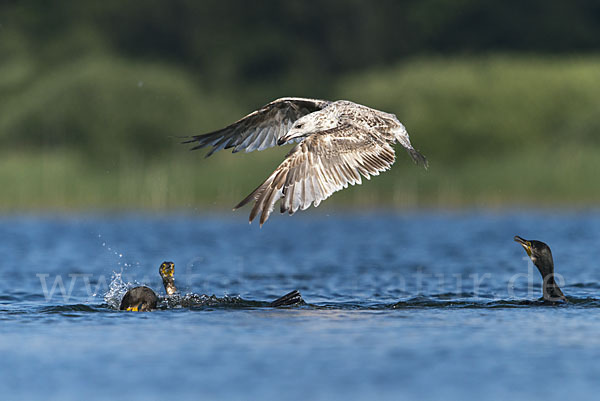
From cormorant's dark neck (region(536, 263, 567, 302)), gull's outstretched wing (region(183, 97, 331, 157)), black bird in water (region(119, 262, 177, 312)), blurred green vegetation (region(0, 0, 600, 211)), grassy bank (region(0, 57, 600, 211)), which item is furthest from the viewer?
blurred green vegetation (region(0, 0, 600, 211))

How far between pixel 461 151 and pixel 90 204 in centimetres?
953

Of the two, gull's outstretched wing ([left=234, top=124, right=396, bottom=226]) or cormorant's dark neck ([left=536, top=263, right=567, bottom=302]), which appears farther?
cormorant's dark neck ([left=536, top=263, right=567, bottom=302])

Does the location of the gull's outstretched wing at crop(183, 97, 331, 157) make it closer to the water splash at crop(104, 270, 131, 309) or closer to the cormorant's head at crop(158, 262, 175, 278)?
the cormorant's head at crop(158, 262, 175, 278)

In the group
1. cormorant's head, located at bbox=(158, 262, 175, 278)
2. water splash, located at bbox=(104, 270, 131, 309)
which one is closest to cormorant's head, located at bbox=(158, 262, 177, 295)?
cormorant's head, located at bbox=(158, 262, 175, 278)

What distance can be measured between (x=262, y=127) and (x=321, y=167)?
2708 mm

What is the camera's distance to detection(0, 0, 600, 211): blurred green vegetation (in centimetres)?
2614

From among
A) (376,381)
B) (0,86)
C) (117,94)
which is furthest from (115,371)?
(0,86)

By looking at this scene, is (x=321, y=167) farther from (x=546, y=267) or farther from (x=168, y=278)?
(x=546, y=267)

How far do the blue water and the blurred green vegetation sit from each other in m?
6.14

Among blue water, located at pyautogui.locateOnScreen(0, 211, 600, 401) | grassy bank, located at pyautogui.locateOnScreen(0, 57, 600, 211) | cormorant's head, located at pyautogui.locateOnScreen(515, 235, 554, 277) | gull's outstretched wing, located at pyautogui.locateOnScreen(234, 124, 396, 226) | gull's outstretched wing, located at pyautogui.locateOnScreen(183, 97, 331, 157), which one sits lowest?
blue water, located at pyautogui.locateOnScreen(0, 211, 600, 401)

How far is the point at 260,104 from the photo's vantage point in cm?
3478

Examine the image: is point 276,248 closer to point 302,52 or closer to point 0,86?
point 0,86

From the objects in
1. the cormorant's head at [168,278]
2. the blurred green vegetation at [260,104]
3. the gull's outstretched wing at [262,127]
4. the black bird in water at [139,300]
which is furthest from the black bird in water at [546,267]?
the blurred green vegetation at [260,104]

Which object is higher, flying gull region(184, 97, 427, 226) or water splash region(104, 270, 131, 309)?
flying gull region(184, 97, 427, 226)
